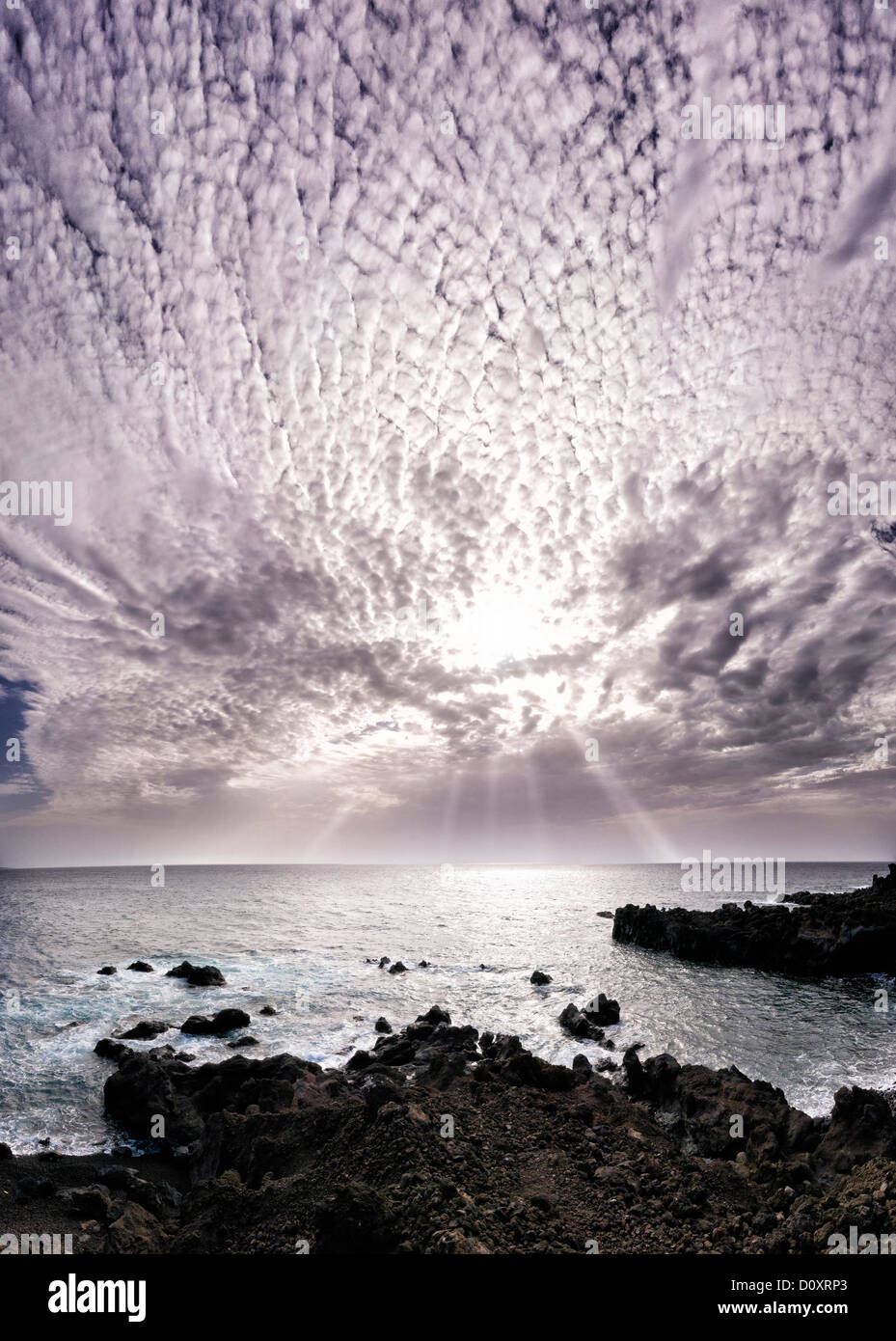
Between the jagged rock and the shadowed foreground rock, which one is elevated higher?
the jagged rock

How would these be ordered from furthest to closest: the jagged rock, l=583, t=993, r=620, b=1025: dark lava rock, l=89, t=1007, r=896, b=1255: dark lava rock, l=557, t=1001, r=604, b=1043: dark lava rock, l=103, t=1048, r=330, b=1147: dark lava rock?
l=583, t=993, r=620, b=1025: dark lava rock, l=557, t=1001, r=604, b=1043: dark lava rock, l=103, t=1048, r=330, b=1147: dark lava rock, the jagged rock, l=89, t=1007, r=896, b=1255: dark lava rock

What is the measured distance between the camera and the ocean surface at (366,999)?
22.6 m

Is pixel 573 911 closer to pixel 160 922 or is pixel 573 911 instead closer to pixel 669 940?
pixel 669 940

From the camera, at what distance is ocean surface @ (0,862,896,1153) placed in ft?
74.1

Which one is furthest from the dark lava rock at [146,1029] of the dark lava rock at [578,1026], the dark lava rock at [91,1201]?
the dark lava rock at [578,1026]

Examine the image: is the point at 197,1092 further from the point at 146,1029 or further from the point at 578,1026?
the point at 578,1026

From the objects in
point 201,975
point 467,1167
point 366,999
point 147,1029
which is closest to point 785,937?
point 366,999

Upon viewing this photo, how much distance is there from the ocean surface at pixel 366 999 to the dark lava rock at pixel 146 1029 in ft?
2.33

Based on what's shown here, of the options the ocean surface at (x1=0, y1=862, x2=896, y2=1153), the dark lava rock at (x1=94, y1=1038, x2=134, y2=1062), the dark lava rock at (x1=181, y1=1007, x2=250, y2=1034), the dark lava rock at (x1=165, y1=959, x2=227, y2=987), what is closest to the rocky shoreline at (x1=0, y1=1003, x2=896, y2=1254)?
the ocean surface at (x1=0, y1=862, x2=896, y2=1153)

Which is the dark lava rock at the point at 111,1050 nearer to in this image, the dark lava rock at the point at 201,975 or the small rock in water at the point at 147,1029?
the small rock in water at the point at 147,1029

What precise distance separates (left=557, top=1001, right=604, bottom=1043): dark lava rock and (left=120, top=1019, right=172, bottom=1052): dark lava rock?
20.5 metres

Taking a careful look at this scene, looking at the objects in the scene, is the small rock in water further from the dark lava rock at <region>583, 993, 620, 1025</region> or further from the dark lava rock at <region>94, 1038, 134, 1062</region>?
the dark lava rock at <region>583, 993, 620, 1025</region>
